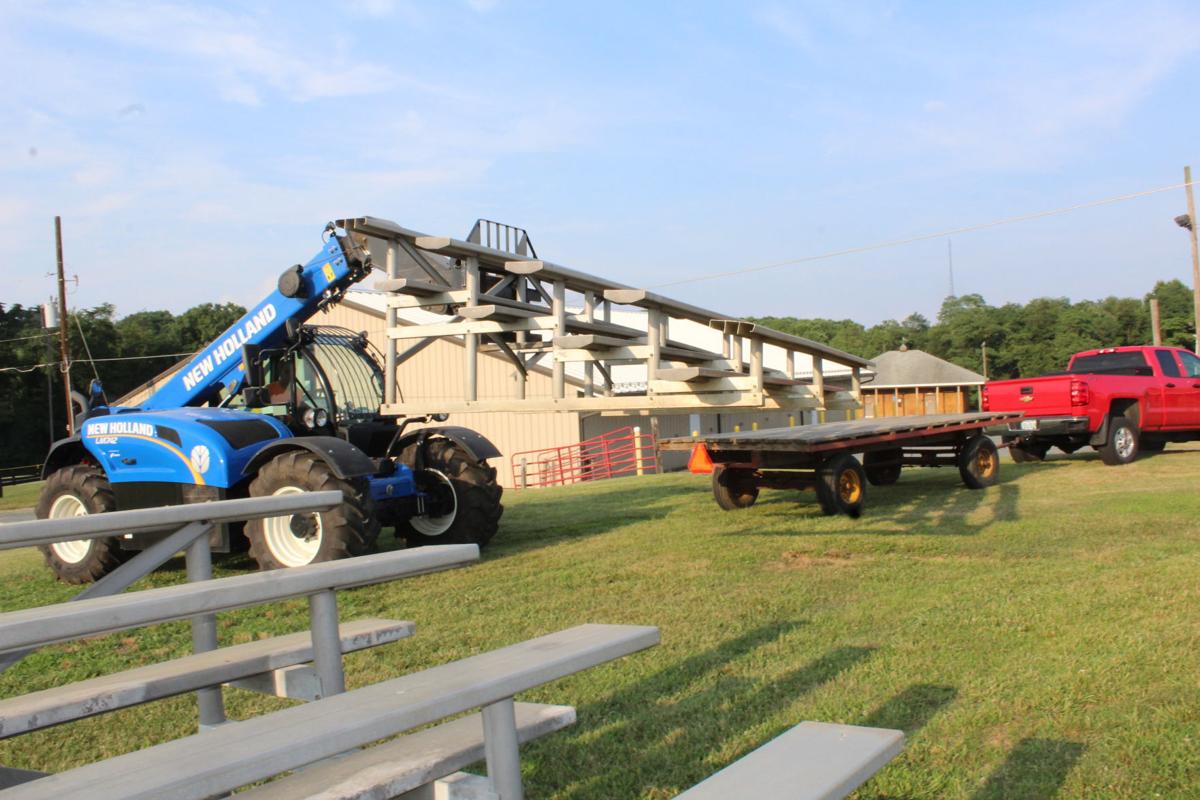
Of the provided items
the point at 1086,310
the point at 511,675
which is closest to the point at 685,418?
the point at 511,675

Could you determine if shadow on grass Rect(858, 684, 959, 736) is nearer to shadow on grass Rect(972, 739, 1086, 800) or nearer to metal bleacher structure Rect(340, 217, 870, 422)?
shadow on grass Rect(972, 739, 1086, 800)

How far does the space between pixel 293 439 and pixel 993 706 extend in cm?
620

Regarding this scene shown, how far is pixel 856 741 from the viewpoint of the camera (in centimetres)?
263

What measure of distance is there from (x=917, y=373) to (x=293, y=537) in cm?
5225

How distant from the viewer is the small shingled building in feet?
180

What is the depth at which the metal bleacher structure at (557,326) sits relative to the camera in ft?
28.8

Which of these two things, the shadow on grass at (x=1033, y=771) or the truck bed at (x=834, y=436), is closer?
the shadow on grass at (x=1033, y=771)

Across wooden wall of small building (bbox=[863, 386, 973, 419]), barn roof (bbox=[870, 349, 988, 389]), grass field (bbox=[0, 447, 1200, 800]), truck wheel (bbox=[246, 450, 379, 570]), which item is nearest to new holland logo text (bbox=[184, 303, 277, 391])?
truck wheel (bbox=[246, 450, 379, 570])

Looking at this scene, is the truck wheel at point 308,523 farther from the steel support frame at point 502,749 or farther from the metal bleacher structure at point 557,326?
the steel support frame at point 502,749

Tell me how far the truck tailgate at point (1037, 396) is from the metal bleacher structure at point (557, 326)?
294 inches

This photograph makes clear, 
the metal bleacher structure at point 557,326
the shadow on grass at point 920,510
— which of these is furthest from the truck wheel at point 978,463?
the metal bleacher structure at point 557,326

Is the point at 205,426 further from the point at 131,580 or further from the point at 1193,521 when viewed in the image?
the point at 1193,521

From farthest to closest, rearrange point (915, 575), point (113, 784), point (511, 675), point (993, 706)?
point (915, 575) < point (993, 706) < point (511, 675) < point (113, 784)

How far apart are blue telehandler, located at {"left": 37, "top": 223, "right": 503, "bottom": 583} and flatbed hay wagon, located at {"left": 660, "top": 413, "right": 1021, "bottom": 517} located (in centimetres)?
257
